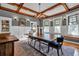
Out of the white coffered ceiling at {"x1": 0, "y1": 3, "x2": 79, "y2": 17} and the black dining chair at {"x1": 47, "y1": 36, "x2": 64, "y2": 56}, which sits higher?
the white coffered ceiling at {"x1": 0, "y1": 3, "x2": 79, "y2": 17}

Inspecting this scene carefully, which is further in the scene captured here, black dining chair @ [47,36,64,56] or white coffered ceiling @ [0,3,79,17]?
black dining chair @ [47,36,64,56]

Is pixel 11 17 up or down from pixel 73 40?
up

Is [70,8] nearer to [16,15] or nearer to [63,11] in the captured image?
[63,11]

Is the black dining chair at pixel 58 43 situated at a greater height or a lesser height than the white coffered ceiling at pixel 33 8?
lesser

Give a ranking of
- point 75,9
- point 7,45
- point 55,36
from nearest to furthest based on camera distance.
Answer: point 7,45 < point 75,9 < point 55,36

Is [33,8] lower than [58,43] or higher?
higher

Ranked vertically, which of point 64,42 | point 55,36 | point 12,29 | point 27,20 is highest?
point 27,20

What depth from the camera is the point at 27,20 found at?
5.68ft

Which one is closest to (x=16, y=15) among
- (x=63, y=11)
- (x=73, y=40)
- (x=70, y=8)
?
(x=63, y=11)

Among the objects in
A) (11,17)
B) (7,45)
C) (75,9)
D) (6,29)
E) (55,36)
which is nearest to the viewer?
(7,45)

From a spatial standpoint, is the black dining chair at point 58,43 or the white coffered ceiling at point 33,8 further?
the black dining chair at point 58,43

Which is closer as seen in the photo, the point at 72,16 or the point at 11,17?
the point at 72,16

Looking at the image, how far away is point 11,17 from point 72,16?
1213mm

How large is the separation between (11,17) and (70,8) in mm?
1186
